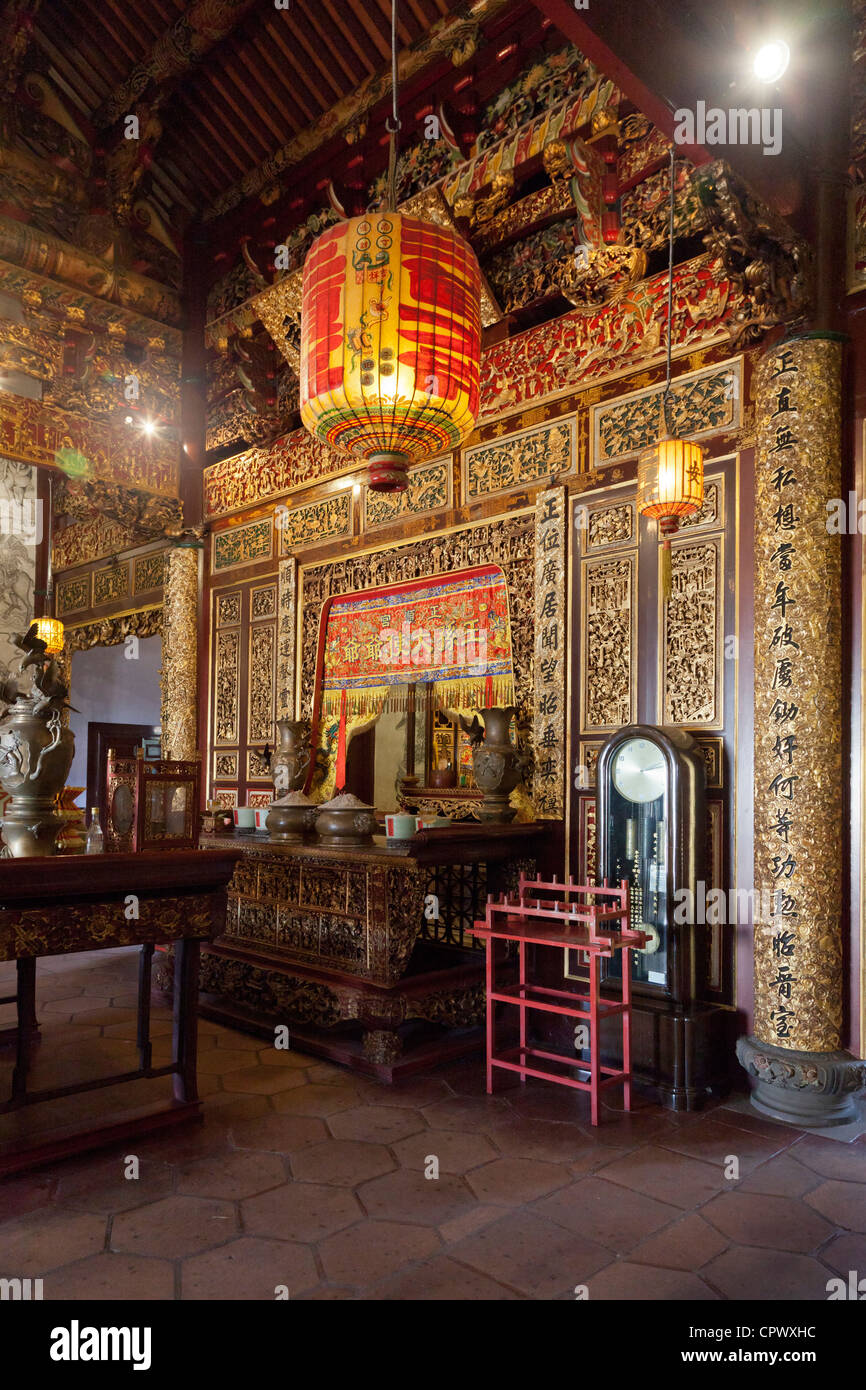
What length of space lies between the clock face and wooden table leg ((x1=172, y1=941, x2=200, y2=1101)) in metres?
1.83

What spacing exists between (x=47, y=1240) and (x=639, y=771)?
8.37 feet

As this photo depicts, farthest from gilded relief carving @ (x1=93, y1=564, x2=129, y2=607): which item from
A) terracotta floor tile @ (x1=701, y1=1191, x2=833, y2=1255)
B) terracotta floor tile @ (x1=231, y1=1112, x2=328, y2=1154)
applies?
terracotta floor tile @ (x1=701, y1=1191, x2=833, y2=1255)

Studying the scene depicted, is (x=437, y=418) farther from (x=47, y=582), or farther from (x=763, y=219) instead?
(x=47, y=582)

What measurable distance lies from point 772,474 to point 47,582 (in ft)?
25.5

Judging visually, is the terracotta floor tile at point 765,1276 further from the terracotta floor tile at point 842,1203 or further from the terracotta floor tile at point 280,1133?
the terracotta floor tile at point 280,1133

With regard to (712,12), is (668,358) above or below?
below

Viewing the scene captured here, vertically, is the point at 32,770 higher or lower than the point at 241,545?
lower

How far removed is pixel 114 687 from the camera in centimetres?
1009

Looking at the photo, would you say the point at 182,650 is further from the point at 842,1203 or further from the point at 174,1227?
the point at 842,1203

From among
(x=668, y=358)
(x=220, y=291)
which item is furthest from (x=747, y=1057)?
(x=220, y=291)

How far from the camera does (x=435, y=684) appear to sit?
506cm

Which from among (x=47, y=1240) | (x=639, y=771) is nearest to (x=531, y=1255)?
(x=47, y=1240)

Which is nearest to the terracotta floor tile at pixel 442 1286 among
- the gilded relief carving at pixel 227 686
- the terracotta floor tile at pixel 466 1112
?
the terracotta floor tile at pixel 466 1112

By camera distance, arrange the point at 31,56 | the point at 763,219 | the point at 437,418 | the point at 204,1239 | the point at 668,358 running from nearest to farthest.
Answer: the point at 204,1239 → the point at 437,418 → the point at 763,219 → the point at 668,358 → the point at 31,56
